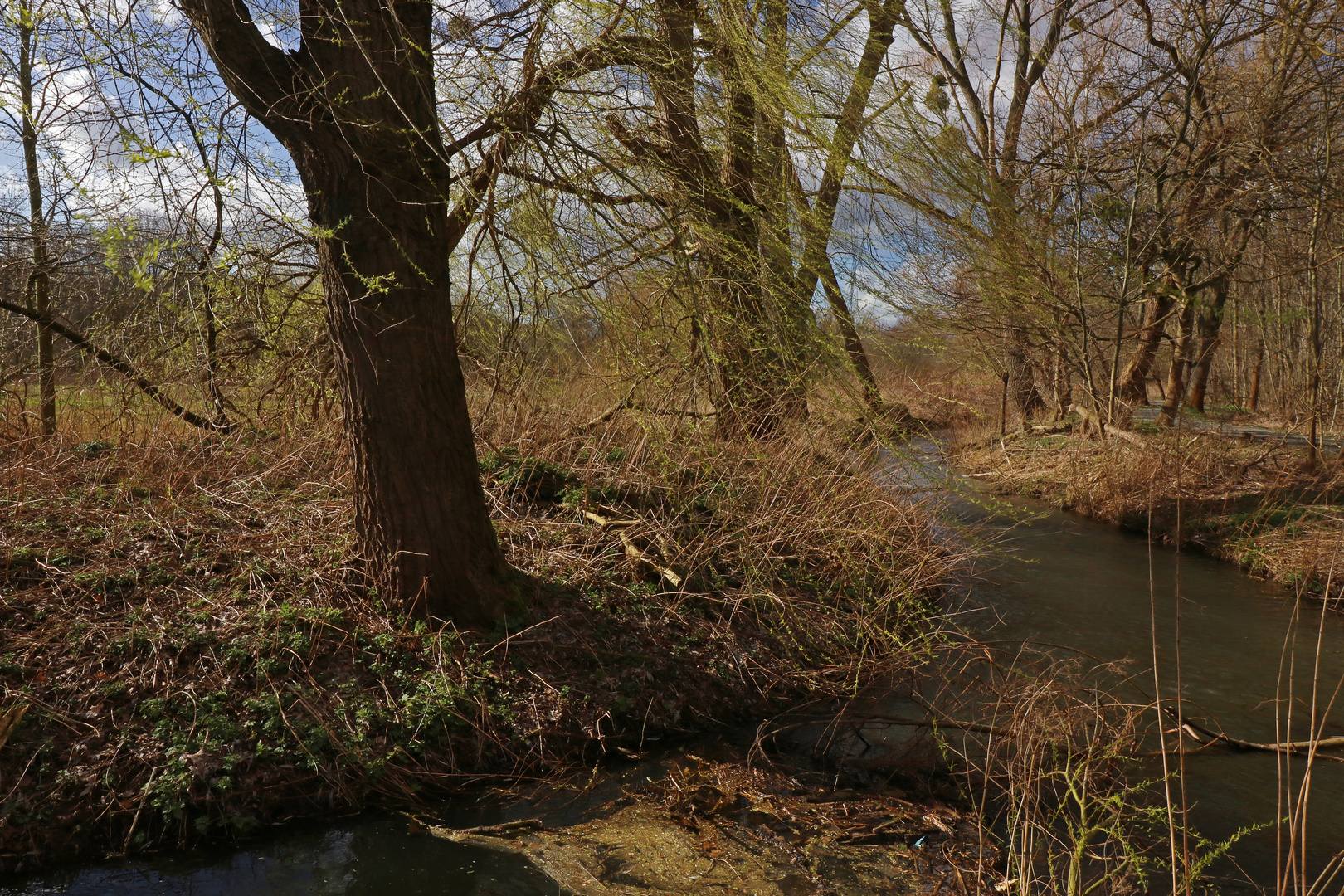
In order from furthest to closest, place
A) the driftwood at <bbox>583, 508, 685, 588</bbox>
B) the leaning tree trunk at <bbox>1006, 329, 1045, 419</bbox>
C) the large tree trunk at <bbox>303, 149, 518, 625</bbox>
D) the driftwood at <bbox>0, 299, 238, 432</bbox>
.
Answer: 1. the leaning tree trunk at <bbox>1006, 329, 1045, 419</bbox>
2. the driftwood at <bbox>0, 299, 238, 432</bbox>
3. the driftwood at <bbox>583, 508, 685, 588</bbox>
4. the large tree trunk at <bbox>303, 149, 518, 625</bbox>

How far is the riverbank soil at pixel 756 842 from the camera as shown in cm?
340

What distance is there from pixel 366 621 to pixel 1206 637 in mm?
6329

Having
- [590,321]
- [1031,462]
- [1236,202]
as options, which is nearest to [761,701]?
[590,321]

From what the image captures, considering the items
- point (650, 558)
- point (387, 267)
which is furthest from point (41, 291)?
point (650, 558)

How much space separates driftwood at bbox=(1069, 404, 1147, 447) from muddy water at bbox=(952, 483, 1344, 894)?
54.1 inches

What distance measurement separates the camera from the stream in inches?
135

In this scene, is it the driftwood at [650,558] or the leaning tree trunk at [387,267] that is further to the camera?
the driftwood at [650,558]

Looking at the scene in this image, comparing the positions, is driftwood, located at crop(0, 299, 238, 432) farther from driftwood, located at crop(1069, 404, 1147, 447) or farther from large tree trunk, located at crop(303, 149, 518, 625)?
driftwood, located at crop(1069, 404, 1147, 447)

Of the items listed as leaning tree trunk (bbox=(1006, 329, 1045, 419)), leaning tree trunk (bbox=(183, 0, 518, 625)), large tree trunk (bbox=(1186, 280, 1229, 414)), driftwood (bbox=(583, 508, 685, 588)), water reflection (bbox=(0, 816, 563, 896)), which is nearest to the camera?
water reflection (bbox=(0, 816, 563, 896))

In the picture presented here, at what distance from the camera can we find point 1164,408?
13398 mm

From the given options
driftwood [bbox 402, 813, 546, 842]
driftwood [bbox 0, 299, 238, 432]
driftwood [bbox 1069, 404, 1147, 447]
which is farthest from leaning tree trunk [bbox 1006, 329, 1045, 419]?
driftwood [bbox 402, 813, 546, 842]

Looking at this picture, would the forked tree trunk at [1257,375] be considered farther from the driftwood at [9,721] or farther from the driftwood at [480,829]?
the driftwood at [9,721]

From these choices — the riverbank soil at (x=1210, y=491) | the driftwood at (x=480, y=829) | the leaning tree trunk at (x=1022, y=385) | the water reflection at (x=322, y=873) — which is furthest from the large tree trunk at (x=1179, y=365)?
the water reflection at (x=322, y=873)

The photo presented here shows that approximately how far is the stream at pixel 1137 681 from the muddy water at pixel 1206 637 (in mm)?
13
